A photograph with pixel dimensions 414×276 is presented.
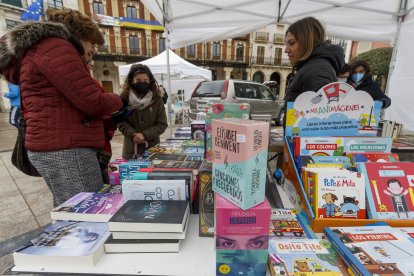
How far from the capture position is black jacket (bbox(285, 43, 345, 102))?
4.42ft

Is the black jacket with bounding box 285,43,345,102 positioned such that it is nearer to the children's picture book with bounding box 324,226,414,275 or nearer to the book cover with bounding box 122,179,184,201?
the children's picture book with bounding box 324,226,414,275

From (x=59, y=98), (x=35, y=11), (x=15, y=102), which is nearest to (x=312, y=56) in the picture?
(x=59, y=98)

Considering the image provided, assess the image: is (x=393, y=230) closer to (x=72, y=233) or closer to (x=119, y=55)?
(x=72, y=233)

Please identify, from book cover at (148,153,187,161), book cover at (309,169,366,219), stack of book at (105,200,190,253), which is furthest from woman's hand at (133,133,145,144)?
book cover at (309,169,366,219)

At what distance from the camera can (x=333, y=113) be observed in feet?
3.65

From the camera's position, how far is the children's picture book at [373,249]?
58 centimetres

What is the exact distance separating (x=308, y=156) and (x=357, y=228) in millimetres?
350

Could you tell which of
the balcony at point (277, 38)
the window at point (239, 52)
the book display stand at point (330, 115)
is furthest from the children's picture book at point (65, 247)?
the balcony at point (277, 38)

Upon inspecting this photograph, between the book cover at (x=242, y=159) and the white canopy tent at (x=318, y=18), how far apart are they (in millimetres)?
2895

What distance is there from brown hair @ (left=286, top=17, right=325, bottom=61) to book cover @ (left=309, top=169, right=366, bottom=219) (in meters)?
0.92

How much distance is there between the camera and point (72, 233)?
2.55 feet

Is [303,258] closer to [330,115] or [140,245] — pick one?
[140,245]

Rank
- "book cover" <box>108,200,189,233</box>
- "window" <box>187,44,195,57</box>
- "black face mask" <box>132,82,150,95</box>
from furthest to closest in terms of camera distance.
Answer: "window" <box>187,44,195,57</box>
"black face mask" <box>132,82,150,95</box>
"book cover" <box>108,200,189,233</box>

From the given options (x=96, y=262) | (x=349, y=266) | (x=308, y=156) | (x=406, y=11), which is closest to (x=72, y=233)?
(x=96, y=262)
